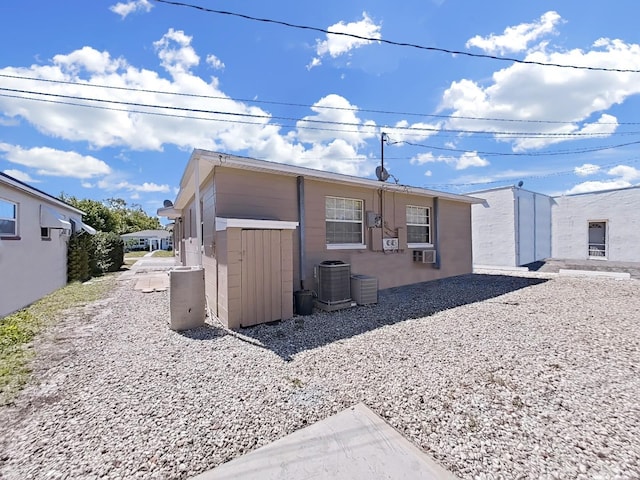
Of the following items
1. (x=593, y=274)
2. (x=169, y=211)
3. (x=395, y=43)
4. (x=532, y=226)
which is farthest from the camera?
(x=532, y=226)

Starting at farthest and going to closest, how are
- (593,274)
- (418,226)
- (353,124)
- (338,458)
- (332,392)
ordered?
(593,274)
(353,124)
(418,226)
(332,392)
(338,458)

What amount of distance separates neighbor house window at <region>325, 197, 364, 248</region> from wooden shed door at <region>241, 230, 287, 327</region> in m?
2.09

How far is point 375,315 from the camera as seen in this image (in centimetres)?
528

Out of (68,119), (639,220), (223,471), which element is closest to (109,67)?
(68,119)

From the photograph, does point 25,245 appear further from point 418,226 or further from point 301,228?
point 418,226

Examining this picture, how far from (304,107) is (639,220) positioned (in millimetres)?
16062

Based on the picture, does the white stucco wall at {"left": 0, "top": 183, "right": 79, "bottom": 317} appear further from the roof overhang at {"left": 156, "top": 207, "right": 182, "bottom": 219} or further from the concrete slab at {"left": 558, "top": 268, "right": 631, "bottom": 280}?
the concrete slab at {"left": 558, "top": 268, "right": 631, "bottom": 280}

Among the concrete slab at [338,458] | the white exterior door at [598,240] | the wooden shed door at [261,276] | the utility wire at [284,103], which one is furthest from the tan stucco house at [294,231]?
the white exterior door at [598,240]

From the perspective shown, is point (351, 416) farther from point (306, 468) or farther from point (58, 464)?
point (58, 464)

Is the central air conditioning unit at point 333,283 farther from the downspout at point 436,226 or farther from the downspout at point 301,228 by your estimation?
the downspout at point 436,226

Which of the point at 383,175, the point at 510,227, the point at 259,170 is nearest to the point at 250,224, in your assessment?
the point at 259,170

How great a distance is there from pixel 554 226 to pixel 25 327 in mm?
20926

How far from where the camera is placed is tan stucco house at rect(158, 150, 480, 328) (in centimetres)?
463

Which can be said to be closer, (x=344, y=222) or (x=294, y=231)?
(x=294, y=231)
